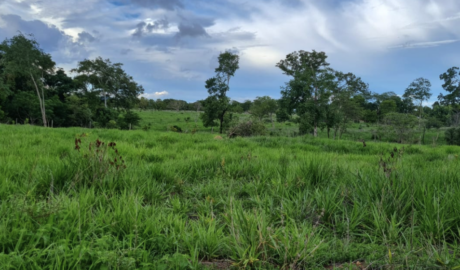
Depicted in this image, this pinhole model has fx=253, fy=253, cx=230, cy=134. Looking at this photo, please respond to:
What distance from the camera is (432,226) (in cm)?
220

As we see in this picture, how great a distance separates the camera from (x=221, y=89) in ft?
124

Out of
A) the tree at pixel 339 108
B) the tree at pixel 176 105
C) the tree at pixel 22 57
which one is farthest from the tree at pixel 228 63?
the tree at pixel 176 105

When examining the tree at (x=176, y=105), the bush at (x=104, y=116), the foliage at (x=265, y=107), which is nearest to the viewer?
the bush at (x=104, y=116)

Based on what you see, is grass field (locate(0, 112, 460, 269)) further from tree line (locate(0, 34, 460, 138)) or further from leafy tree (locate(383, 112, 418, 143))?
leafy tree (locate(383, 112, 418, 143))

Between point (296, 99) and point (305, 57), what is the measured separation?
12.0m

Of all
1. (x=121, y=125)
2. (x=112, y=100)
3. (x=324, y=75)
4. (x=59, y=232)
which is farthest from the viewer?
(x=112, y=100)

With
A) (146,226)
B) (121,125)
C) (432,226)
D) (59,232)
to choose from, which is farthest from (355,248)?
(121,125)

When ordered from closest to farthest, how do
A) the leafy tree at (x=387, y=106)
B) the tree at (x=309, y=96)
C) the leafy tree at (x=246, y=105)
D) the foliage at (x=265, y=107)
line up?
the tree at (x=309, y=96)
the foliage at (x=265, y=107)
the leafy tree at (x=387, y=106)
the leafy tree at (x=246, y=105)

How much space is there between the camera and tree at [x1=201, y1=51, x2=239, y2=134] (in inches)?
1459

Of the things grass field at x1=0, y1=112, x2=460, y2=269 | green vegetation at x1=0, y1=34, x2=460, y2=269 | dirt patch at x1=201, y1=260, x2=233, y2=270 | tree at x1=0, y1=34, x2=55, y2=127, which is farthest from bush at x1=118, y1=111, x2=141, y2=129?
dirt patch at x1=201, y1=260, x2=233, y2=270

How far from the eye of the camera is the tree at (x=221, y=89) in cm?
3706

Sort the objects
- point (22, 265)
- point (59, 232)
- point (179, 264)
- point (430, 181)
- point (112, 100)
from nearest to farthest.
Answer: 1. point (22, 265)
2. point (179, 264)
3. point (59, 232)
4. point (430, 181)
5. point (112, 100)

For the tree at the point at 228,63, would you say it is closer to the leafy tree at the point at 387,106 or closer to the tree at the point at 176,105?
the leafy tree at the point at 387,106

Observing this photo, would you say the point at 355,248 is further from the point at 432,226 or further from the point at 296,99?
the point at 296,99
